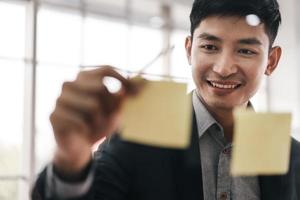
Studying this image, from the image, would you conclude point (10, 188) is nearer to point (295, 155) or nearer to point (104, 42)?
point (104, 42)

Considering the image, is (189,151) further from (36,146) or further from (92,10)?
(92,10)

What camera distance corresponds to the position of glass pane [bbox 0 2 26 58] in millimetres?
3285

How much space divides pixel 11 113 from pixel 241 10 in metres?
2.88

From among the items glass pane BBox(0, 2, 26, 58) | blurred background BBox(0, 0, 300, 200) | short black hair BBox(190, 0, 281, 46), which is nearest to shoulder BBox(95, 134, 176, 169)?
short black hair BBox(190, 0, 281, 46)

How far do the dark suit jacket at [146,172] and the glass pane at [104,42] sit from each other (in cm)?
303

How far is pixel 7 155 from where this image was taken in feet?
11.1

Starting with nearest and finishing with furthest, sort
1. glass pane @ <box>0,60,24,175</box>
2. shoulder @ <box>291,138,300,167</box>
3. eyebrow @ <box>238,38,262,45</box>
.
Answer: eyebrow @ <box>238,38,262,45</box>
shoulder @ <box>291,138,300,167</box>
glass pane @ <box>0,60,24,175</box>

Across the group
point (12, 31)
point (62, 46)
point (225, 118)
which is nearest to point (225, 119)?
point (225, 118)

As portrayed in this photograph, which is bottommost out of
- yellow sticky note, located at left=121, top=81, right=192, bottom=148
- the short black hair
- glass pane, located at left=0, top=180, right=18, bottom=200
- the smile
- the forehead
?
glass pane, located at left=0, top=180, right=18, bottom=200

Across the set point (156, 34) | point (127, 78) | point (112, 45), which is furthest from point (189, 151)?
point (112, 45)

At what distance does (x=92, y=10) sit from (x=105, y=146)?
3128 mm

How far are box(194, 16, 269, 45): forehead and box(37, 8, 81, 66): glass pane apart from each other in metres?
2.86

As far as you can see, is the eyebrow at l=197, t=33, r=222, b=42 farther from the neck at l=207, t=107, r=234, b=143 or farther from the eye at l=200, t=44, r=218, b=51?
the neck at l=207, t=107, r=234, b=143

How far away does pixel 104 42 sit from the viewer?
12.3 ft
